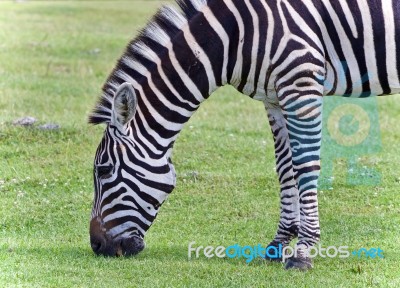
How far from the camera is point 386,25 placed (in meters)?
7.80

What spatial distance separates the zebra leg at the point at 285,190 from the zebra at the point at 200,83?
0.43 meters

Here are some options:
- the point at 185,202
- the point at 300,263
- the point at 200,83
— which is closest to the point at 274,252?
the point at 300,263

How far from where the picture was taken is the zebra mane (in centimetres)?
759

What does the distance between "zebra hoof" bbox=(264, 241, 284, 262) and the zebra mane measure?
2134 millimetres

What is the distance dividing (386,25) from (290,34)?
103 centimetres

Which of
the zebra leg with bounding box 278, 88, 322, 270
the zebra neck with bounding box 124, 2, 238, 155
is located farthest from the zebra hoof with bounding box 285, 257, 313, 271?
the zebra neck with bounding box 124, 2, 238, 155

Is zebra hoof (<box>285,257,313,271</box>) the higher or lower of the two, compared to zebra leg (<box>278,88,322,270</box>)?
lower

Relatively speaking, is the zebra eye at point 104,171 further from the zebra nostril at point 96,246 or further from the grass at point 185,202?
the grass at point 185,202

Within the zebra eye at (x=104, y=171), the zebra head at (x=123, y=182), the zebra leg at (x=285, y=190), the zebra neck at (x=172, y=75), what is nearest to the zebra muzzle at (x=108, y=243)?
the zebra head at (x=123, y=182)

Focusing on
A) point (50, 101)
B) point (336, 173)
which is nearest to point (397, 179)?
point (336, 173)

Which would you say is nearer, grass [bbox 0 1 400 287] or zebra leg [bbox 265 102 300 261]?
grass [bbox 0 1 400 287]

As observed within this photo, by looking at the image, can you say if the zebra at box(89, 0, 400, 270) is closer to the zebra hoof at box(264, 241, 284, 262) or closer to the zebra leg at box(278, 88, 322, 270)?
the zebra leg at box(278, 88, 322, 270)

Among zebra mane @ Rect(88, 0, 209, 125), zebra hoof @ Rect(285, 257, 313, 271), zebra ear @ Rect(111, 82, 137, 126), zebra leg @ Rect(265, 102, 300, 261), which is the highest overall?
zebra mane @ Rect(88, 0, 209, 125)

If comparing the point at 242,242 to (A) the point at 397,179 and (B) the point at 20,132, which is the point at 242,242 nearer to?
(A) the point at 397,179
